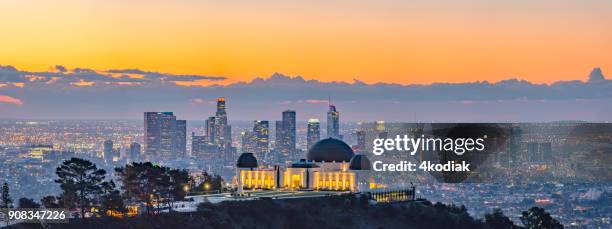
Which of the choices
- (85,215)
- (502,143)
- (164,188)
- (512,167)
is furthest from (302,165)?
(512,167)

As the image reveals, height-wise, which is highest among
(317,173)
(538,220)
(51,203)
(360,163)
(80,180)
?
(360,163)

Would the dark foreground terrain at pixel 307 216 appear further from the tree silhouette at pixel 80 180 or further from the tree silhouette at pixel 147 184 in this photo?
the tree silhouette at pixel 80 180

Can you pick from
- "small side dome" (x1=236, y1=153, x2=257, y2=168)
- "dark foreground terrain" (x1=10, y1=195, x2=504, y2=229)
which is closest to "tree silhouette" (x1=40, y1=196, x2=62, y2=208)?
"dark foreground terrain" (x1=10, y1=195, x2=504, y2=229)

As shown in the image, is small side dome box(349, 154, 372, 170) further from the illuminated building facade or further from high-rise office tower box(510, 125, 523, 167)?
high-rise office tower box(510, 125, 523, 167)

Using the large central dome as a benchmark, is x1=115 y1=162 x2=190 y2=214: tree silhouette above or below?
below

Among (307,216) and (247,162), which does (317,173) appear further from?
(307,216)

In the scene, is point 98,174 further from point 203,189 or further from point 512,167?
point 512,167

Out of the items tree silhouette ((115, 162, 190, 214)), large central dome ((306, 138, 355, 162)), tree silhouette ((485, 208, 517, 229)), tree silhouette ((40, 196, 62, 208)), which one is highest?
large central dome ((306, 138, 355, 162))

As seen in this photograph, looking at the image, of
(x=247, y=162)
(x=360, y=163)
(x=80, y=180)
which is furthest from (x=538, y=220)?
(x=80, y=180)
